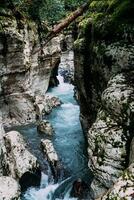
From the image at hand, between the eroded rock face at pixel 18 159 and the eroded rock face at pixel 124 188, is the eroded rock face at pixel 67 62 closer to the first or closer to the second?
the eroded rock face at pixel 18 159

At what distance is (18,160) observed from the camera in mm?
14797

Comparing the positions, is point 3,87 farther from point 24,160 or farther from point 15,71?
point 24,160

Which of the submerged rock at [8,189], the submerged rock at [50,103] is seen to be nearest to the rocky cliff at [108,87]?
the submerged rock at [8,189]

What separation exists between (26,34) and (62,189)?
37.3 ft

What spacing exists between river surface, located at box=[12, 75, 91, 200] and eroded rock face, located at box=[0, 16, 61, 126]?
1370mm

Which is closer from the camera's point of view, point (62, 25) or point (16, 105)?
point (62, 25)

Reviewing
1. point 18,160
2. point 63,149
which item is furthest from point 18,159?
point 63,149

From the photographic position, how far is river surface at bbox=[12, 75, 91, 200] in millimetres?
14109

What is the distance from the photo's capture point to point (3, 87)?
21.8 metres

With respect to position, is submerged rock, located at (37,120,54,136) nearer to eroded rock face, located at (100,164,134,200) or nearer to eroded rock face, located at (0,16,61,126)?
eroded rock face, located at (0,16,61,126)

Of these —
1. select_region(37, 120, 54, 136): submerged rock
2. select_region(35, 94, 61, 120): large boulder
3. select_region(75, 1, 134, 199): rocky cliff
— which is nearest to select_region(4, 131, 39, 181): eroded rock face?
select_region(75, 1, 134, 199): rocky cliff

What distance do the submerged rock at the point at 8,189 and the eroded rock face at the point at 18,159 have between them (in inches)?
68.9

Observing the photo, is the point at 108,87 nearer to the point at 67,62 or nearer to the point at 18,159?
the point at 18,159

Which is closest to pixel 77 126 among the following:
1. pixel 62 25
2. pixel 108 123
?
pixel 62 25
